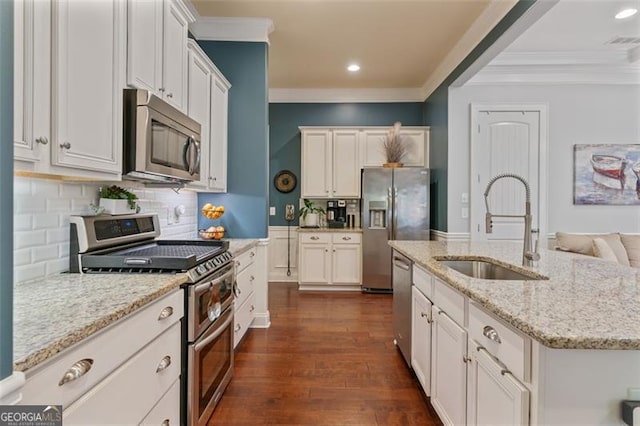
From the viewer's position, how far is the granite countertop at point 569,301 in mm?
887

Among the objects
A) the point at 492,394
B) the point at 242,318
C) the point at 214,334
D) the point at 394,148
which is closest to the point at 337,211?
the point at 394,148

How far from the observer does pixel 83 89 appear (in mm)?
1402

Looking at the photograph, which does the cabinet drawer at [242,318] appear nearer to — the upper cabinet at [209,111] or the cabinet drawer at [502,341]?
the upper cabinet at [209,111]

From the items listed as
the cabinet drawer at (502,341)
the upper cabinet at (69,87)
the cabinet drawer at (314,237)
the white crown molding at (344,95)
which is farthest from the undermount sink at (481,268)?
the white crown molding at (344,95)

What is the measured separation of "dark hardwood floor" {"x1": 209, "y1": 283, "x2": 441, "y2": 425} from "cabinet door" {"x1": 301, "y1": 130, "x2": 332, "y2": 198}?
202cm

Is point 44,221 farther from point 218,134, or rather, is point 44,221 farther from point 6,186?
point 218,134

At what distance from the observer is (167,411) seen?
1444mm

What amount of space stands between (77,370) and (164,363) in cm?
53

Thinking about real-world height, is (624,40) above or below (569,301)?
above

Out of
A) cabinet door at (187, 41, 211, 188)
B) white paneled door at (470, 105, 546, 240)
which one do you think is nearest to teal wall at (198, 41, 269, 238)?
cabinet door at (187, 41, 211, 188)

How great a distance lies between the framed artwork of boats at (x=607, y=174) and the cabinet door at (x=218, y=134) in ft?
14.3

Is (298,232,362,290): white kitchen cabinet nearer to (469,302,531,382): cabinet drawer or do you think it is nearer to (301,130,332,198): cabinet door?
(301,130,332,198): cabinet door

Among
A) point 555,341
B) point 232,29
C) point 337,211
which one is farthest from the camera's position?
point 337,211

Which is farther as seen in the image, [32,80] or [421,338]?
[421,338]
